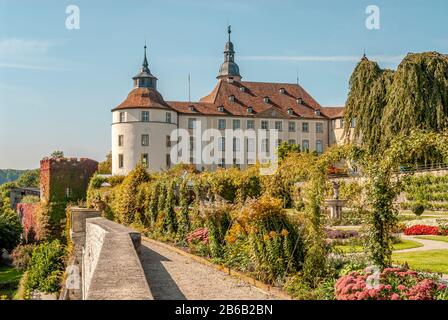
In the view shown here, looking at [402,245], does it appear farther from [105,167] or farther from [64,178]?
[105,167]

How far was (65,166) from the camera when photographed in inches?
1465

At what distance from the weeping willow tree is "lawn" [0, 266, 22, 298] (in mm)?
17773

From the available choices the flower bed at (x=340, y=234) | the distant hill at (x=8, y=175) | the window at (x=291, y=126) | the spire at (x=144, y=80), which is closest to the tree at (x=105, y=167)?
the spire at (x=144, y=80)

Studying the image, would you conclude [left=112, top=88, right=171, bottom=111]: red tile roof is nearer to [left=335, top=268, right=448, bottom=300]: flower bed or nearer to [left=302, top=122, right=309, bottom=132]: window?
[left=302, top=122, right=309, bottom=132]: window

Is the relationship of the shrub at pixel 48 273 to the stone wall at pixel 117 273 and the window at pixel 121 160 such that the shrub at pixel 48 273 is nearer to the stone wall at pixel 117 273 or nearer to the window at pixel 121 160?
the stone wall at pixel 117 273

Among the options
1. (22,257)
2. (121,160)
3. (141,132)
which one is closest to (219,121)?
(141,132)

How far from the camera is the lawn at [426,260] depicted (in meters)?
11.2

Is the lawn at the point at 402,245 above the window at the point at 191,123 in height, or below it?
below

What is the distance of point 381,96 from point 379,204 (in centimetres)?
2451

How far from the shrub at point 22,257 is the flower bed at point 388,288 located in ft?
86.7
